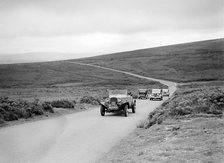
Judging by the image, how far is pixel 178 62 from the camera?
133 metres

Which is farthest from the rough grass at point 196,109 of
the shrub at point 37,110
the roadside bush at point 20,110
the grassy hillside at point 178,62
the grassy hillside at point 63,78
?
the grassy hillside at point 178,62

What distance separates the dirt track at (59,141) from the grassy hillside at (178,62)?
85.9 metres

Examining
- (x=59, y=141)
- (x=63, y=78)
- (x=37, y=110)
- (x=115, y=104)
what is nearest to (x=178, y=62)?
(x=63, y=78)

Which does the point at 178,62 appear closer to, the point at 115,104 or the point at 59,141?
the point at 115,104

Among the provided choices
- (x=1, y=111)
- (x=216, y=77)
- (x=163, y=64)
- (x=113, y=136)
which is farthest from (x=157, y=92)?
(x=163, y=64)

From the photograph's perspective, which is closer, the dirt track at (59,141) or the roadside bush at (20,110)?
the dirt track at (59,141)

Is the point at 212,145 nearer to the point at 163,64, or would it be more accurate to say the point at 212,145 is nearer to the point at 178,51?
the point at 163,64

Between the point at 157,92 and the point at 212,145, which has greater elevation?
the point at 212,145

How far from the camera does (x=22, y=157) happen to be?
383 inches

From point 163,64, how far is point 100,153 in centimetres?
12463

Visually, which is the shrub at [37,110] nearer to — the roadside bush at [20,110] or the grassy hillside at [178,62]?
the roadside bush at [20,110]

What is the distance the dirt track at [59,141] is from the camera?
9906mm

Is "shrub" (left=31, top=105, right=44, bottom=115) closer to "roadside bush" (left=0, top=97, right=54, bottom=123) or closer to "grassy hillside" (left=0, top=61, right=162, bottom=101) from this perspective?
"roadside bush" (left=0, top=97, right=54, bottom=123)

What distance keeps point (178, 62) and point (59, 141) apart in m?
124
